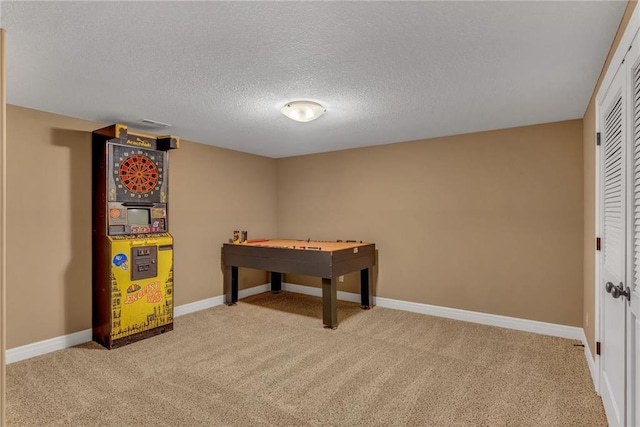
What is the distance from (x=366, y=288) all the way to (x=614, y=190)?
309cm

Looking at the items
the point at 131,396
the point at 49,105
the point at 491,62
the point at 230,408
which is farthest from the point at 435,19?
the point at 49,105

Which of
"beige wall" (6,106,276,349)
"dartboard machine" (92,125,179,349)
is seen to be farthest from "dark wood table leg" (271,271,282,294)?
"dartboard machine" (92,125,179,349)

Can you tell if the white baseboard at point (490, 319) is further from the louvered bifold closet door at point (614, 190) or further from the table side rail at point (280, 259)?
the louvered bifold closet door at point (614, 190)

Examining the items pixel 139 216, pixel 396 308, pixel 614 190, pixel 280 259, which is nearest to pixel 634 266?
pixel 614 190

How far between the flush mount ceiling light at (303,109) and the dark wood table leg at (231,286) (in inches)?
102

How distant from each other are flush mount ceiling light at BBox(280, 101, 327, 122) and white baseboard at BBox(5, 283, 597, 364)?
278 cm

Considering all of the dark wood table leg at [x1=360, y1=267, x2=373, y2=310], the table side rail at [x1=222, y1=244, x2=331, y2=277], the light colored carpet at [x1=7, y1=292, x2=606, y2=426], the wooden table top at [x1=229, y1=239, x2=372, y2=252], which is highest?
the wooden table top at [x1=229, y1=239, x2=372, y2=252]

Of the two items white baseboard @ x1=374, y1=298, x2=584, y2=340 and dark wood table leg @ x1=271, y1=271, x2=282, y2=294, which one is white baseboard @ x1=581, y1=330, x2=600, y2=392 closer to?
white baseboard @ x1=374, y1=298, x2=584, y2=340

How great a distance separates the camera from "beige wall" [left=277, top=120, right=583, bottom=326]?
3.57 meters

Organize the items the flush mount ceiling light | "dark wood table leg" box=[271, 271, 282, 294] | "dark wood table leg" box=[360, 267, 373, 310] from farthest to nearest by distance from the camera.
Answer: "dark wood table leg" box=[271, 271, 282, 294]
"dark wood table leg" box=[360, 267, 373, 310]
the flush mount ceiling light

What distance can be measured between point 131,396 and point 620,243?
313 centimetres

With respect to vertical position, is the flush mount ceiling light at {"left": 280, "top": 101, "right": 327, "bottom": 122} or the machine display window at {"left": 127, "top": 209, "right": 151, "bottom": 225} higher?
the flush mount ceiling light at {"left": 280, "top": 101, "right": 327, "bottom": 122}

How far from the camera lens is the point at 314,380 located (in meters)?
2.67

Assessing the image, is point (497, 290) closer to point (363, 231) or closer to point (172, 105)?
point (363, 231)
